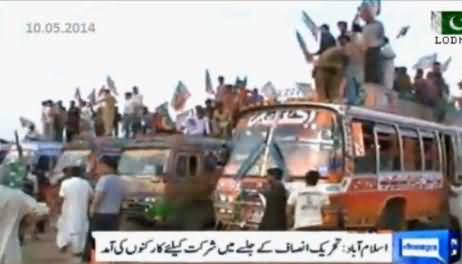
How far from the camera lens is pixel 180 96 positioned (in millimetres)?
5973

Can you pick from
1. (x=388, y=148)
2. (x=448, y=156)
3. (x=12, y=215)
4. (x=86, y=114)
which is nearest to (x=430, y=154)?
(x=448, y=156)

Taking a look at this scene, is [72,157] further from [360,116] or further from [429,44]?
[429,44]

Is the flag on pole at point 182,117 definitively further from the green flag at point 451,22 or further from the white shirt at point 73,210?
the green flag at point 451,22

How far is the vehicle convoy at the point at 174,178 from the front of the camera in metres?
5.92

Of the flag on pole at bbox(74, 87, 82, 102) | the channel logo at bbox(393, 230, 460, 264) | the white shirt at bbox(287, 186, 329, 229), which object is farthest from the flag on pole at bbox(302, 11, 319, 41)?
the flag on pole at bbox(74, 87, 82, 102)

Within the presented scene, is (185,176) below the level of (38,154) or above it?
below

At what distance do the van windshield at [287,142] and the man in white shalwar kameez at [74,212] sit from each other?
2.68 feet

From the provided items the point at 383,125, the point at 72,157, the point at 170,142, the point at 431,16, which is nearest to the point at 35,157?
the point at 72,157

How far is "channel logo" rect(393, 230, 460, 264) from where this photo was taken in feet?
19.5

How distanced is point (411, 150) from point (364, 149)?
0.30m

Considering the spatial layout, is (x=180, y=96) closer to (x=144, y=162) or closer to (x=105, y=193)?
(x=144, y=162)

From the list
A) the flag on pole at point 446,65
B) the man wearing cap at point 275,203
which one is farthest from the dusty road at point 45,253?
the flag on pole at point 446,65

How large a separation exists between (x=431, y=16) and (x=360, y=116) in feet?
2.23

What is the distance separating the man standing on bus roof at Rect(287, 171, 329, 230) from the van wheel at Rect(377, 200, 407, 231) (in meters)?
0.36
